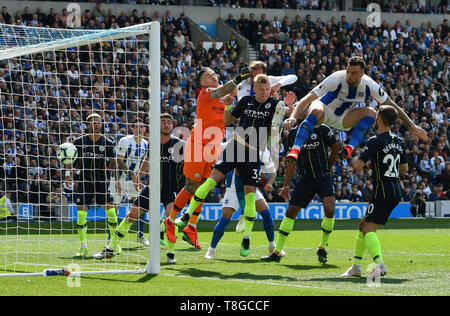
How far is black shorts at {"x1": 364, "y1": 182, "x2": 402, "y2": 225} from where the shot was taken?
909cm

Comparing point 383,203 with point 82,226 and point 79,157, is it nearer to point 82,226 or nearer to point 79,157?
point 82,226

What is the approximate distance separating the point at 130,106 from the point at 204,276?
879 cm

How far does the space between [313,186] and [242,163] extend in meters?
1.09

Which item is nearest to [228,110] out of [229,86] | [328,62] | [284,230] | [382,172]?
[229,86]

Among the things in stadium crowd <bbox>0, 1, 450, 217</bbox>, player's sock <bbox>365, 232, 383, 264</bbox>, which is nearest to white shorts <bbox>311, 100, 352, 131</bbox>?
player's sock <bbox>365, 232, 383, 264</bbox>

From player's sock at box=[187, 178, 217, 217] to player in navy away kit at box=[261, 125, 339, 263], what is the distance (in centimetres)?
112

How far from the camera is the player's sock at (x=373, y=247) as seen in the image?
29.0ft

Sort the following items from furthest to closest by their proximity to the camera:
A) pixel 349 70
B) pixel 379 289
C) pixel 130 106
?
pixel 130 106
pixel 349 70
pixel 379 289

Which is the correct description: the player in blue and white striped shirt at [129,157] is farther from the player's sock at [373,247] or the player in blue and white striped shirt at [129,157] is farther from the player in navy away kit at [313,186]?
the player's sock at [373,247]

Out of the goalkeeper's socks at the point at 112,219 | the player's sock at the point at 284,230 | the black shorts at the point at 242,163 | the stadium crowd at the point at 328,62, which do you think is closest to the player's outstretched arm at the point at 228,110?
the black shorts at the point at 242,163

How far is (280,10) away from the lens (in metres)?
34.5

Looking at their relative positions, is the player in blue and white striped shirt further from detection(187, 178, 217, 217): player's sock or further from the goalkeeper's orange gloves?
the goalkeeper's orange gloves
